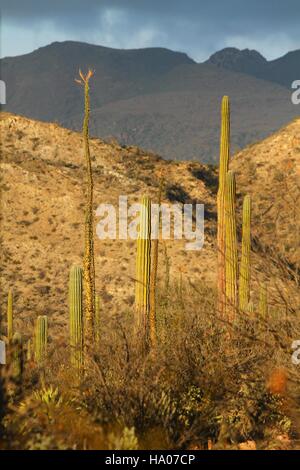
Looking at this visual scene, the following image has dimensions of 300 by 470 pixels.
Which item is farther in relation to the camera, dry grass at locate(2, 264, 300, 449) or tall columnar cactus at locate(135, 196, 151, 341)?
tall columnar cactus at locate(135, 196, 151, 341)

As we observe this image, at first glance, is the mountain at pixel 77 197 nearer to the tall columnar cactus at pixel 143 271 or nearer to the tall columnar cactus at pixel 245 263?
the tall columnar cactus at pixel 245 263

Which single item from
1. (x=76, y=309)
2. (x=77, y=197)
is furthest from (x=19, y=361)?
(x=77, y=197)

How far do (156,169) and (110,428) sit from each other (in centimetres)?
4127

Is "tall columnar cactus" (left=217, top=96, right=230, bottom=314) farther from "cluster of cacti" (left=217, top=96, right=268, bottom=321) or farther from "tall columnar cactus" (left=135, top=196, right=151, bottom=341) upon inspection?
"tall columnar cactus" (left=135, top=196, right=151, bottom=341)

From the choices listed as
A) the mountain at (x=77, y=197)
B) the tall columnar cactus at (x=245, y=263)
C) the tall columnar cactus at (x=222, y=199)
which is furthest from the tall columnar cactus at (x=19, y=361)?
the mountain at (x=77, y=197)

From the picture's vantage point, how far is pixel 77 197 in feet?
140

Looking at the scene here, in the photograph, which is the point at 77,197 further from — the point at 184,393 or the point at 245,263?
the point at 184,393

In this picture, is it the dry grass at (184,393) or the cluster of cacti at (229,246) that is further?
the cluster of cacti at (229,246)

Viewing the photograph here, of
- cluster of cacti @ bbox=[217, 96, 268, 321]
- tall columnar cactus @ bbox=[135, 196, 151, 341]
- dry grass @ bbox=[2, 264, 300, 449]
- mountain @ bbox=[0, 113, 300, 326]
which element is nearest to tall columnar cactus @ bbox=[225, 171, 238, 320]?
cluster of cacti @ bbox=[217, 96, 268, 321]

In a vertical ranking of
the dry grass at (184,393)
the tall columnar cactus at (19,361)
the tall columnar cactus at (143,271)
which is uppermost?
the tall columnar cactus at (143,271)

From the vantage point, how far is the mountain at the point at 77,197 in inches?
1406

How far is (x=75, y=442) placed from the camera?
8.62 meters

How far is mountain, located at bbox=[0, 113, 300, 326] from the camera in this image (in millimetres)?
35719
